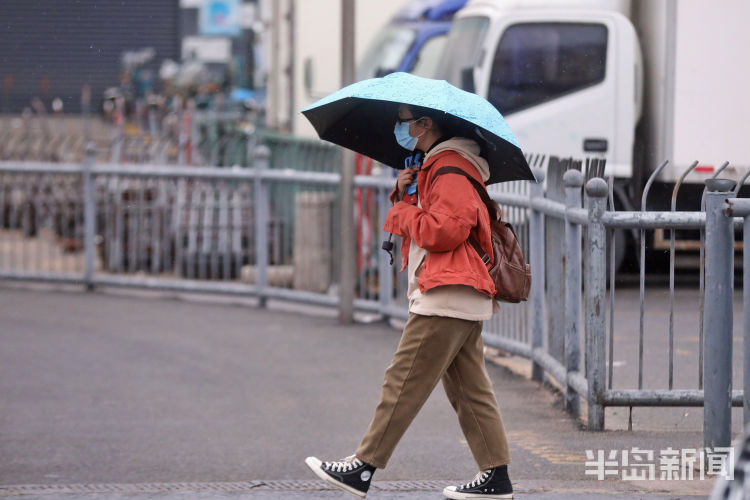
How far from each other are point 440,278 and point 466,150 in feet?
1.56

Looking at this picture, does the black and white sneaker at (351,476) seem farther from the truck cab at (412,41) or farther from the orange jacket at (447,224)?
Result: the truck cab at (412,41)

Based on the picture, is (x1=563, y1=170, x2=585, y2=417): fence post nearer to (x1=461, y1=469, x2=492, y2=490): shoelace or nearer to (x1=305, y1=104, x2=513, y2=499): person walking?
(x1=305, y1=104, x2=513, y2=499): person walking

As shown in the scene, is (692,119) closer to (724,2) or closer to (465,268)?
(724,2)

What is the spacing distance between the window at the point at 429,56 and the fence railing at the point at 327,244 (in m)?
1.27

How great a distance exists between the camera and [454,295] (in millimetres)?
4688

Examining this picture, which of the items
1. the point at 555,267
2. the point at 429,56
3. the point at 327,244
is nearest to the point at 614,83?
the point at 429,56

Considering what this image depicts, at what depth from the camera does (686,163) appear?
11.6 m

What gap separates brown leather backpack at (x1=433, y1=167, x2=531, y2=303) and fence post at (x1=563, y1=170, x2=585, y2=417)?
5.32ft

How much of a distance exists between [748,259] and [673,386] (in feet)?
5.12

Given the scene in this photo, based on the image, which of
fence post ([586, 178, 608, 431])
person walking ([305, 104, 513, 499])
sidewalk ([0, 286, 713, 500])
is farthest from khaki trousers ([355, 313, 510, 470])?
fence post ([586, 178, 608, 431])

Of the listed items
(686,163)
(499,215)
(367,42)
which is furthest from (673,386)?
(367,42)

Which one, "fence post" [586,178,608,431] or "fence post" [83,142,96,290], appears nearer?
"fence post" [586,178,608,431]

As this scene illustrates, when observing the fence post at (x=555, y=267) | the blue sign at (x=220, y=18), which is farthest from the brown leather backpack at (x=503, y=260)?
the blue sign at (x=220, y=18)

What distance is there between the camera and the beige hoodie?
15.3 ft
